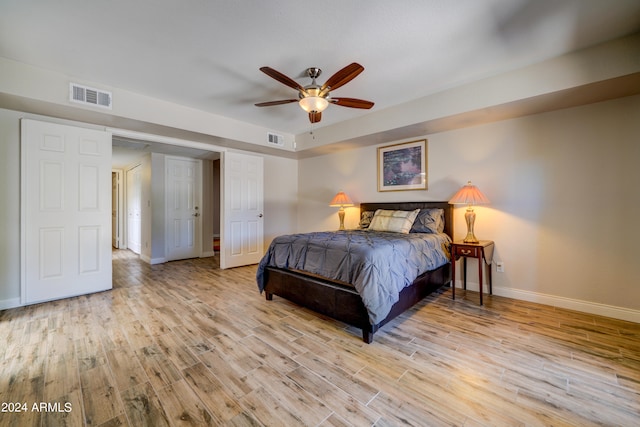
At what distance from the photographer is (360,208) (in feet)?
15.0

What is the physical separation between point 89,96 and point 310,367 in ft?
11.8

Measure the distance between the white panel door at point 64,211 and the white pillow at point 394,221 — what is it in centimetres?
362

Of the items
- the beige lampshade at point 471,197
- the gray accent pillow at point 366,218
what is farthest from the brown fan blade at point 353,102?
the gray accent pillow at point 366,218

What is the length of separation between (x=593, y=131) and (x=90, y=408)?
4666mm

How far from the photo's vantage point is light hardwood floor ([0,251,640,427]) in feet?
4.55

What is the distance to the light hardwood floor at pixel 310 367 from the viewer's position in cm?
139

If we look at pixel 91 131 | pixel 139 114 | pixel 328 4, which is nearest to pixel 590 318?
pixel 328 4

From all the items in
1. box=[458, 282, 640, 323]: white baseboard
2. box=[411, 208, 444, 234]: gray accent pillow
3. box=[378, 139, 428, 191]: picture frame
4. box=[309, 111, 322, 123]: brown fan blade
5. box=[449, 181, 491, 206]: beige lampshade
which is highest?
box=[309, 111, 322, 123]: brown fan blade

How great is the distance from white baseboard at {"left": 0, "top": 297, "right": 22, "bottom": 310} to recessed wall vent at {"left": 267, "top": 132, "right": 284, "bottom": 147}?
12.3ft

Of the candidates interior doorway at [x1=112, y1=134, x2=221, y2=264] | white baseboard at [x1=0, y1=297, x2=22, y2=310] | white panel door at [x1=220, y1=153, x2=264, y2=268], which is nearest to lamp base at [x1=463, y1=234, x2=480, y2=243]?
white panel door at [x1=220, y1=153, x2=264, y2=268]

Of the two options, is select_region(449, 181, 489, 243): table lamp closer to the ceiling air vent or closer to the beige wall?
the beige wall

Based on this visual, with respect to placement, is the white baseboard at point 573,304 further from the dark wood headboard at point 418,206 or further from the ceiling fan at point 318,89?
the ceiling fan at point 318,89

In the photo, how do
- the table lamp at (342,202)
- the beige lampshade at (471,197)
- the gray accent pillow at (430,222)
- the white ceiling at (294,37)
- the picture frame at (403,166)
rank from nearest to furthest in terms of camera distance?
the white ceiling at (294,37), the beige lampshade at (471,197), the gray accent pillow at (430,222), the picture frame at (403,166), the table lamp at (342,202)

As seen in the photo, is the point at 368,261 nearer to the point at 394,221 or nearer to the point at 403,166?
the point at 394,221
